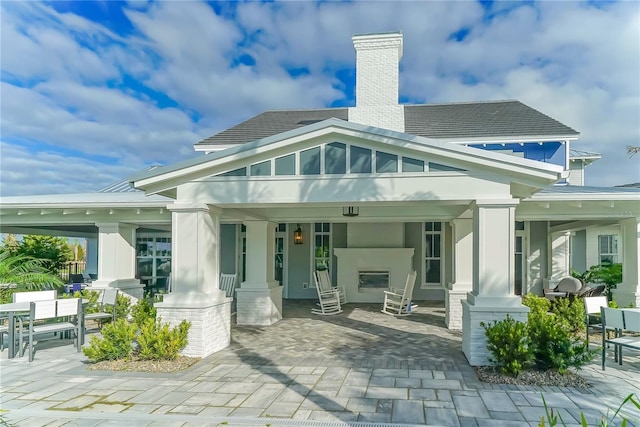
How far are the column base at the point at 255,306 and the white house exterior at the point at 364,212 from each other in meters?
0.03

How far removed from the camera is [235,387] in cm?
564

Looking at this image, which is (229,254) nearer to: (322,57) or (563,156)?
(322,57)

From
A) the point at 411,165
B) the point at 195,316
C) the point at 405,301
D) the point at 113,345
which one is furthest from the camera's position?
the point at 405,301

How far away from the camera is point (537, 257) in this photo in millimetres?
14344

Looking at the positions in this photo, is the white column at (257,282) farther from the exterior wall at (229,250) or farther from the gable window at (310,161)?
the exterior wall at (229,250)

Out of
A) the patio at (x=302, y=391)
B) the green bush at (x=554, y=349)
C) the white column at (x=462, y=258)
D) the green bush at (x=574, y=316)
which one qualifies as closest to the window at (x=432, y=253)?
the white column at (x=462, y=258)

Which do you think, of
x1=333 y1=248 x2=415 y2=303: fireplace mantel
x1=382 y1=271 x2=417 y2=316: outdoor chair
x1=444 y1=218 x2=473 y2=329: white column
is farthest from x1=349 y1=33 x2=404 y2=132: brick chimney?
x1=382 y1=271 x2=417 y2=316: outdoor chair

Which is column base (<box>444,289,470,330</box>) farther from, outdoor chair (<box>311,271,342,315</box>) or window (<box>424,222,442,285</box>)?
window (<box>424,222,442,285</box>)

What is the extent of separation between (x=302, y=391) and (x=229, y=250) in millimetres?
10791

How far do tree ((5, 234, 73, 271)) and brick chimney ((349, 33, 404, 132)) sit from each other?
36.5ft

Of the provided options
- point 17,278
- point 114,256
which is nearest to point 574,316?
point 114,256

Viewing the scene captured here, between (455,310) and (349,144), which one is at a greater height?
(349,144)

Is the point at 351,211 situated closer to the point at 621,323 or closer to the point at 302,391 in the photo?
the point at 302,391

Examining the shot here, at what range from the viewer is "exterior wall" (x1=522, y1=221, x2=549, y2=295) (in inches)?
560
